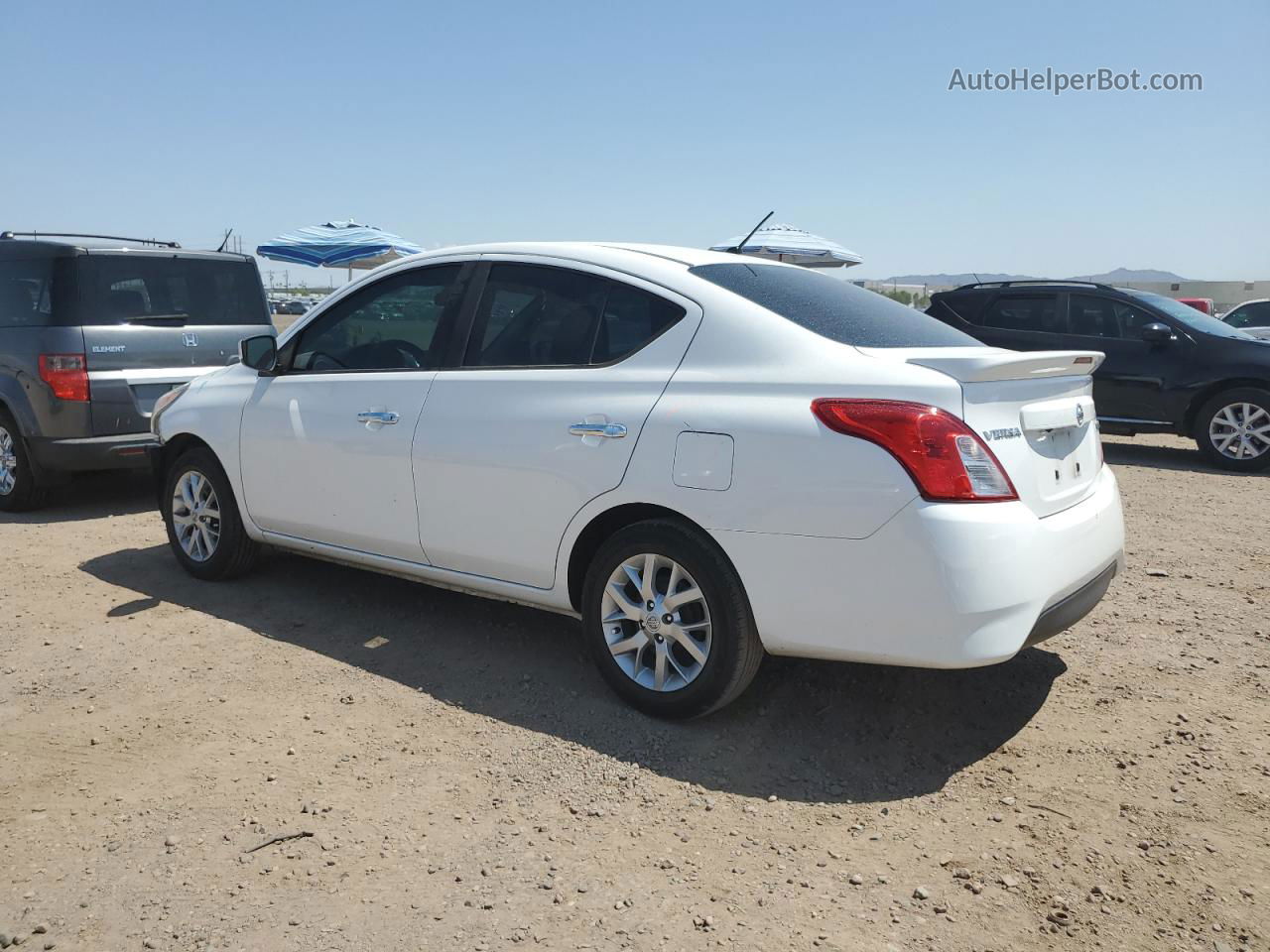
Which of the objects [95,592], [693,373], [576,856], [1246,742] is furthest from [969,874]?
[95,592]

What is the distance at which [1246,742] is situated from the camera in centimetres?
357

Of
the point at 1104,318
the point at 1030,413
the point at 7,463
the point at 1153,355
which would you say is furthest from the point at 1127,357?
the point at 7,463

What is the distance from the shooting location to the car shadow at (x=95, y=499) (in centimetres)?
751

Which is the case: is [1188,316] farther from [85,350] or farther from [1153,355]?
[85,350]

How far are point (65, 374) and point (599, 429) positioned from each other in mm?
5096

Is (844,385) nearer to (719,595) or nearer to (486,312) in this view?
(719,595)

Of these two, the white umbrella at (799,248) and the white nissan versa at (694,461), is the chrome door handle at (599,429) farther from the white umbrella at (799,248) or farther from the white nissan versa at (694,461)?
the white umbrella at (799,248)

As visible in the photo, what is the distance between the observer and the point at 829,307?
3818 mm

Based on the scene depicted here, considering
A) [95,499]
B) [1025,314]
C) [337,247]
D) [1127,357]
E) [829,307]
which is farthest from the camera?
[337,247]

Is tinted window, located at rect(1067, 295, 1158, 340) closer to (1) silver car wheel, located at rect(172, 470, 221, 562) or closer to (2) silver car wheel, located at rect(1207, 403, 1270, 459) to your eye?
(2) silver car wheel, located at rect(1207, 403, 1270, 459)

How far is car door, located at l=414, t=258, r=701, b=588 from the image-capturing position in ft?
12.2

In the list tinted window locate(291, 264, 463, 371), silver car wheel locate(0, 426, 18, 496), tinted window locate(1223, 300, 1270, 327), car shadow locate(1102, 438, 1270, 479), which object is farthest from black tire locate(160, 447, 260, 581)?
tinted window locate(1223, 300, 1270, 327)

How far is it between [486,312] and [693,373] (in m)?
1.14

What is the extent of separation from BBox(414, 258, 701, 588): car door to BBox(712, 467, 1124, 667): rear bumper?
0.65 meters
